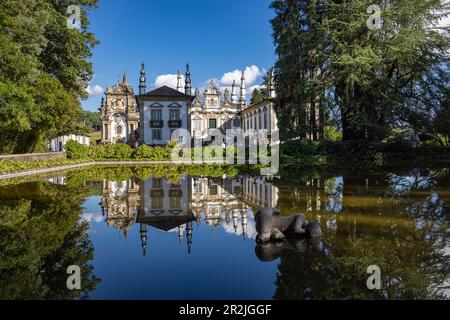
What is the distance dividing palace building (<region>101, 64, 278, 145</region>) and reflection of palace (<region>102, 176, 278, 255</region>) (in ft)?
89.3

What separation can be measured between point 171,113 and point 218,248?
114 feet

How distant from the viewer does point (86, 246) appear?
4848 mm

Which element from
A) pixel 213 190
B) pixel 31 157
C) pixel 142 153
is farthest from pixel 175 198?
pixel 142 153

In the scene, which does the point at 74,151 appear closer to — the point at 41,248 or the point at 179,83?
the point at 41,248

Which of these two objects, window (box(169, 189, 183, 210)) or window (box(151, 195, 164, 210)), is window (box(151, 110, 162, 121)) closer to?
window (box(169, 189, 183, 210))

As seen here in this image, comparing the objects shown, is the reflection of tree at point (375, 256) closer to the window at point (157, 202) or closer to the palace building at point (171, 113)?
the window at point (157, 202)

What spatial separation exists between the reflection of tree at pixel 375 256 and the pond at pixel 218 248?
0.04 ft

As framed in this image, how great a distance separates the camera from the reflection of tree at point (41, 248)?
11.2 feet

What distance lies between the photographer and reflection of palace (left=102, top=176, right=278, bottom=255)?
19.9ft

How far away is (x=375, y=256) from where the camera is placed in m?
4.13

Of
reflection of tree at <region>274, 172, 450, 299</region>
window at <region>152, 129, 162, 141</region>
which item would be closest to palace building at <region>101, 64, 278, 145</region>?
window at <region>152, 129, 162, 141</region>

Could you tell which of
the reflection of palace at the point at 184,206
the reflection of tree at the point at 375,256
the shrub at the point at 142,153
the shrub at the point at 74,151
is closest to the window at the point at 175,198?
the reflection of palace at the point at 184,206
